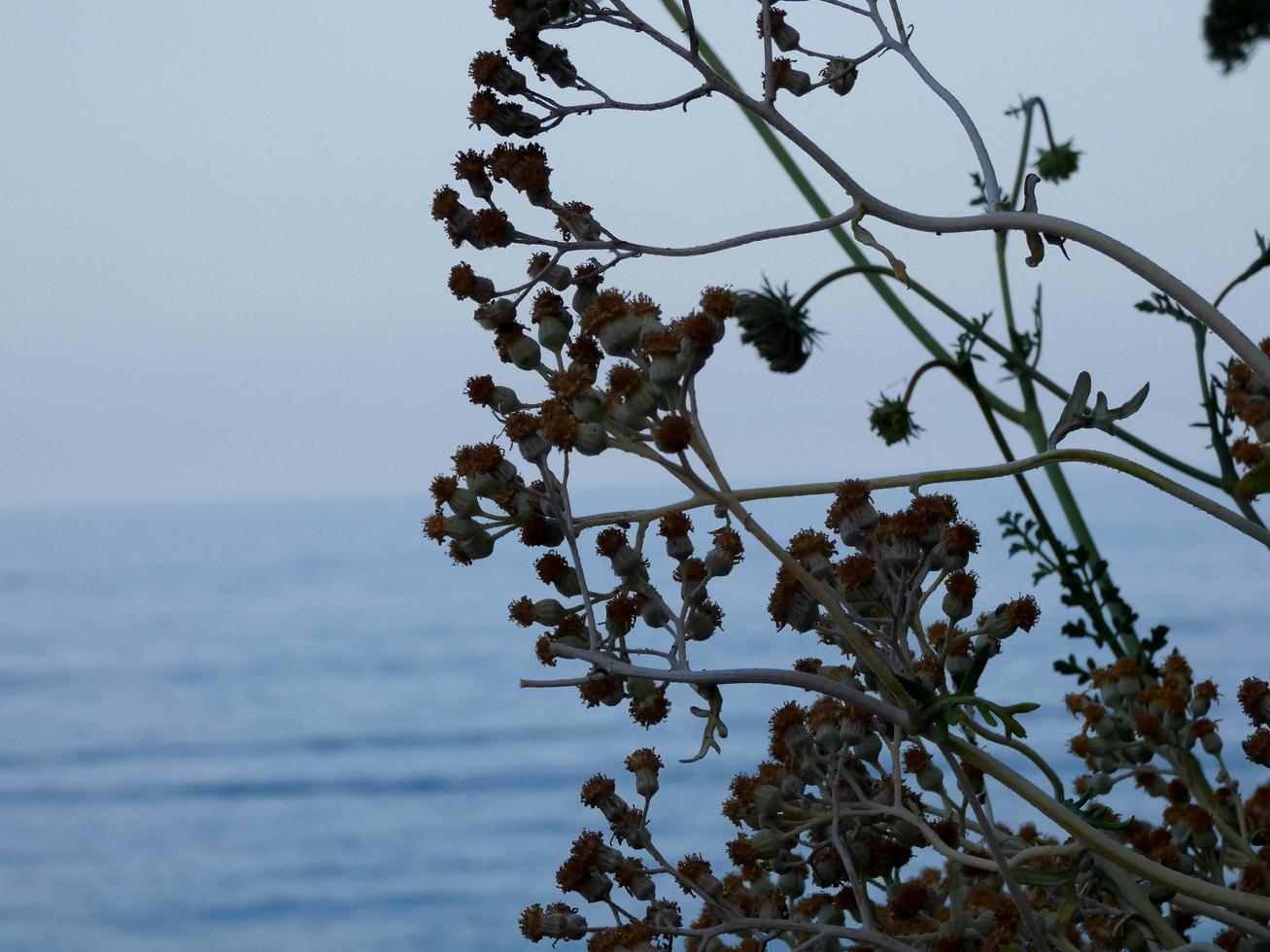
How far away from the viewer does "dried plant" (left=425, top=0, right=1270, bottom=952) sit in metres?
0.37

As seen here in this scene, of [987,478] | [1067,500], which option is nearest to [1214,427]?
[1067,500]

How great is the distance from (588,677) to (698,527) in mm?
114

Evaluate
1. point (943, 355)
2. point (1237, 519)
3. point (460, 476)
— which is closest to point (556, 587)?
point (460, 476)

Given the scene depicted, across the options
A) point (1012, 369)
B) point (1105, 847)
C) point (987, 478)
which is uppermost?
point (1012, 369)

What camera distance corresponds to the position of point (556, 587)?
1.44ft

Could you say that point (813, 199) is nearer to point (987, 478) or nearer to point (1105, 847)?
point (987, 478)

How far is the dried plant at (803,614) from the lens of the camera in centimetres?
37

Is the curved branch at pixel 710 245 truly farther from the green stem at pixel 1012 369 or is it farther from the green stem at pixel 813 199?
the green stem at pixel 1012 369

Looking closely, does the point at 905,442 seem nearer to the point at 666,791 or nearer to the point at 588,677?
the point at 588,677

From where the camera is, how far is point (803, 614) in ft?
1.27

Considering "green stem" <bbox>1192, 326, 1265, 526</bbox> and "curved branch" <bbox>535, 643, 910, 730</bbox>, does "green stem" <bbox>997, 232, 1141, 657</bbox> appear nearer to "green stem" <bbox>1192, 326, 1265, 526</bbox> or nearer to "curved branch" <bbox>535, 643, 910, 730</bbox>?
"green stem" <bbox>1192, 326, 1265, 526</bbox>

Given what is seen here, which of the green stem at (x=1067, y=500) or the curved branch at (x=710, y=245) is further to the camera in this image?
the green stem at (x=1067, y=500)

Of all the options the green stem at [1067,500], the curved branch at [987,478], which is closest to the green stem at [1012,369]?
the green stem at [1067,500]

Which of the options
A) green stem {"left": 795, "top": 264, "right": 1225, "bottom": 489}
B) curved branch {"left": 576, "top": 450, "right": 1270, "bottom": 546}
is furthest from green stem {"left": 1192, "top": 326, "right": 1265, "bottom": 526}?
curved branch {"left": 576, "top": 450, "right": 1270, "bottom": 546}
